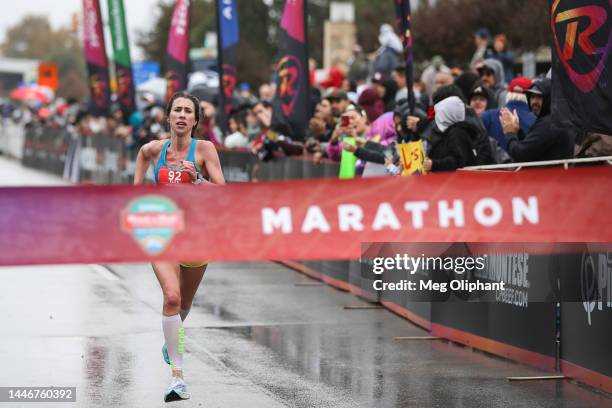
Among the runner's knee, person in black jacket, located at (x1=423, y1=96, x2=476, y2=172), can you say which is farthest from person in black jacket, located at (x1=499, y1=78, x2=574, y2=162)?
the runner's knee

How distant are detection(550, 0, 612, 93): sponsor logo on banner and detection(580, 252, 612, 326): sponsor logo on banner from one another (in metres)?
1.12

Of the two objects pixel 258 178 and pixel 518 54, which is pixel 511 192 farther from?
pixel 518 54

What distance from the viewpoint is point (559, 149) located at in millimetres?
12195

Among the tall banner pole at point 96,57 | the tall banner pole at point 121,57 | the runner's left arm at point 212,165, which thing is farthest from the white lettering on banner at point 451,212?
the tall banner pole at point 96,57

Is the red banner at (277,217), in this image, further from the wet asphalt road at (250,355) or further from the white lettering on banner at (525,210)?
the wet asphalt road at (250,355)

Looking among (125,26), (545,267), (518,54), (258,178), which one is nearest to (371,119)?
(258,178)

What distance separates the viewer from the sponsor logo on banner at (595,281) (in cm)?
955

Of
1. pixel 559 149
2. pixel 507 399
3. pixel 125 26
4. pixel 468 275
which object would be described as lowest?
pixel 507 399

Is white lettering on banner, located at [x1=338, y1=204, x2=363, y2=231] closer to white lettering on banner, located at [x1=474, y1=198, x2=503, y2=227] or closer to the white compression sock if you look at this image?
white lettering on banner, located at [x1=474, y1=198, x2=503, y2=227]

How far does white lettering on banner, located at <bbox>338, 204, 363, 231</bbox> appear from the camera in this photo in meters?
7.16

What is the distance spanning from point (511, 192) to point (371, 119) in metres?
9.22

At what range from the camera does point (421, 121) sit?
13867mm

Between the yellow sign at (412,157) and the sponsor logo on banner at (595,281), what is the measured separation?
3.04 metres

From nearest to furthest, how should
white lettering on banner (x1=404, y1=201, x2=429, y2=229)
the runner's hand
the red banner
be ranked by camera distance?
the red banner
white lettering on banner (x1=404, y1=201, x2=429, y2=229)
the runner's hand
